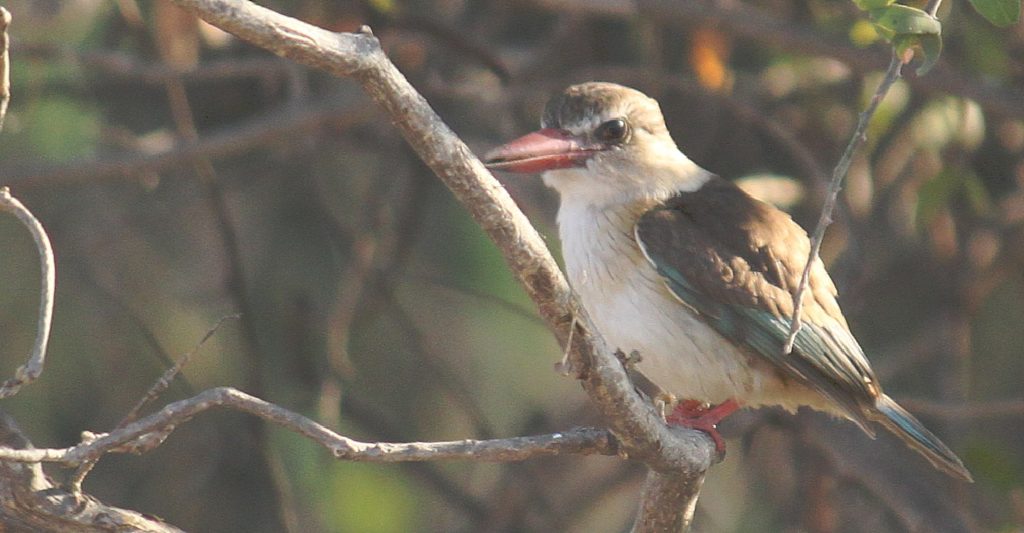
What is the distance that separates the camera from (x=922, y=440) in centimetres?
352

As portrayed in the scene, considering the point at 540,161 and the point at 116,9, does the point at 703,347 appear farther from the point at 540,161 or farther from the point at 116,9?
the point at 116,9

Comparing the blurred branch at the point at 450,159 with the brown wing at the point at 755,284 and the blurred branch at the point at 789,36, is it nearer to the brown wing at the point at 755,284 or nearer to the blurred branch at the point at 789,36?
the brown wing at the point at 755,284

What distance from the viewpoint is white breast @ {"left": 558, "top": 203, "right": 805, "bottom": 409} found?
3520 millimetres

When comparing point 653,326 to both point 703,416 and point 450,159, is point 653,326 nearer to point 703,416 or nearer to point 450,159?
point 703,416

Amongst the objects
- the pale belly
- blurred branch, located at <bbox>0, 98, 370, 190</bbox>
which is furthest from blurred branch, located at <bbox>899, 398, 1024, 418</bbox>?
blurred branch, located at <bbox>0, 98, 370, 190</bbox>

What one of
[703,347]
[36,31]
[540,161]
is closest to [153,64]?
[36,31]

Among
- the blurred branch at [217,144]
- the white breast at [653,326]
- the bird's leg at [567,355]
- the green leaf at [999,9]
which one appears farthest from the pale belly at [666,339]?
the green leaf at [999,9]

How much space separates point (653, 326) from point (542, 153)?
0.49 meters

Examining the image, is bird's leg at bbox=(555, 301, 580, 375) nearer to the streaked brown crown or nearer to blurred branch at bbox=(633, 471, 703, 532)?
blurred branch at bbox=(633, 471, 703, 532)

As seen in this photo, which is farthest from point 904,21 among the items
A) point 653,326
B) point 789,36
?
point 789,36

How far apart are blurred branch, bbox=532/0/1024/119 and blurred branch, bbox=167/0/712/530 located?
2.06 m

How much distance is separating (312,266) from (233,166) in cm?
51

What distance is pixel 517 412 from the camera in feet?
19.6

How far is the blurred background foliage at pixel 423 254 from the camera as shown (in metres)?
4.71
